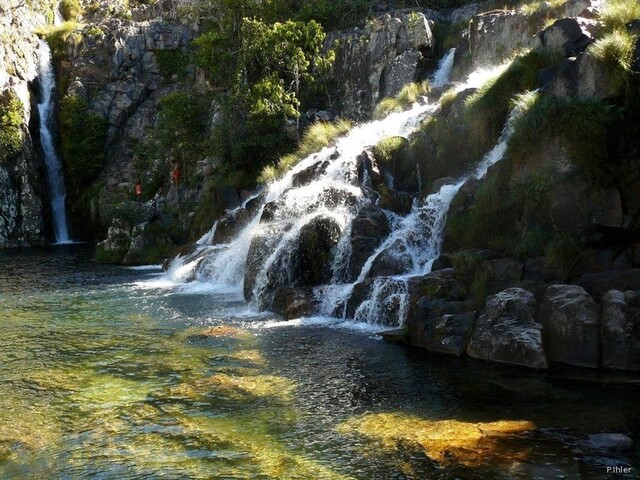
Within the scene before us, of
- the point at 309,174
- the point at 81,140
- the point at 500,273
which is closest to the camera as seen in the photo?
the point at 500,273

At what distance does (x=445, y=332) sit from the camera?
1257 cm

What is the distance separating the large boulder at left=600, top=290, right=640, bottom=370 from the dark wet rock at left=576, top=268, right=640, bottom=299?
0.62m

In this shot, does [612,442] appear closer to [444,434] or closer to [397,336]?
[444,434]

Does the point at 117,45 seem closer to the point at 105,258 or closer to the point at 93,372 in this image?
the point at 105,258

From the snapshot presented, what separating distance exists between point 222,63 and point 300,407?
2952cm

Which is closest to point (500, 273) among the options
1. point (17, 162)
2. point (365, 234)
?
point (365, 234)

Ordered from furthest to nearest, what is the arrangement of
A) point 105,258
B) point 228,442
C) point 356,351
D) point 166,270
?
1. point 105,258
2. point 166,270
3. point 356,351
4. point 228,442

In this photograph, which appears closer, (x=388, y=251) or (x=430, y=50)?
(x=388, y=251)

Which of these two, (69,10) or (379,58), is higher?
(69,10)

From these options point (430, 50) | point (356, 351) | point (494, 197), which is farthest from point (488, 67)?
point (356, 351)

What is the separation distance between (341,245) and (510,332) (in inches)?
275

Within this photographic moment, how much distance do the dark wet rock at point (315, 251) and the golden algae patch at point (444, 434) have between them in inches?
347

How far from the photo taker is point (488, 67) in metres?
26.7

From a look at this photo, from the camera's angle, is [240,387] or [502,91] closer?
[240,387]
